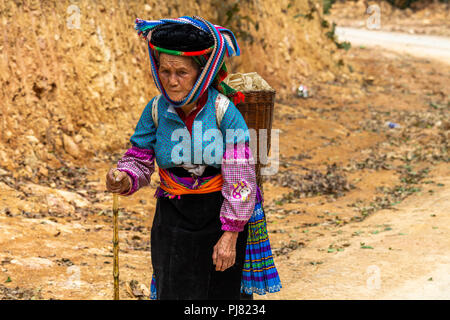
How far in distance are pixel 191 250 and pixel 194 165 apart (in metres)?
0.44

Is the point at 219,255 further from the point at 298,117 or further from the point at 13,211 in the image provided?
the point at 298,117

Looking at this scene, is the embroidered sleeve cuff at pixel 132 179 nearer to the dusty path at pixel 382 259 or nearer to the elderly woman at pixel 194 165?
the elderly woman at pixel 194 165

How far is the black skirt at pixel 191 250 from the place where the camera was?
8.77 ft

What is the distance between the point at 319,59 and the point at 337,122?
148 inches

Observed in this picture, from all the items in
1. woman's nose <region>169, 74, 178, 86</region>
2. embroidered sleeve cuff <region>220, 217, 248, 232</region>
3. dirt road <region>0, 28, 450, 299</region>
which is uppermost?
woman's nose <region>169, 74, 178, 86</region>

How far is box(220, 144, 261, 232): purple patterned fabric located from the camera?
2.54m

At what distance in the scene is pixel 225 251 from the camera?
8.55 ft

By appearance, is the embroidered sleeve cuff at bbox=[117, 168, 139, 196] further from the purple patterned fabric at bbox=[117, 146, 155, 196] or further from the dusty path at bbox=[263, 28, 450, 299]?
the dusty path at bbox=[263, 28, 450, 299]

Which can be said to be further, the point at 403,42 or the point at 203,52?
the point at 403,42

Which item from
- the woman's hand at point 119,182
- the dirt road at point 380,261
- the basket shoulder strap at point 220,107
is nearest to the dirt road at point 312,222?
the dirt road at point 380,261

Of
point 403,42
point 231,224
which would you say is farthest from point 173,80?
point 403,42

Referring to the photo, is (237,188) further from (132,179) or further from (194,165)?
(132,179)

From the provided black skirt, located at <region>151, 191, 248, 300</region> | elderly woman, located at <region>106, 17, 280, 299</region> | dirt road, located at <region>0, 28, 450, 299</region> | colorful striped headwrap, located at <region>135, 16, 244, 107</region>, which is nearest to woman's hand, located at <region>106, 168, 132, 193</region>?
elderly woman, located at <region>106, 17, 280, 299</region>

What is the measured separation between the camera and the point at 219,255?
2621 mm
